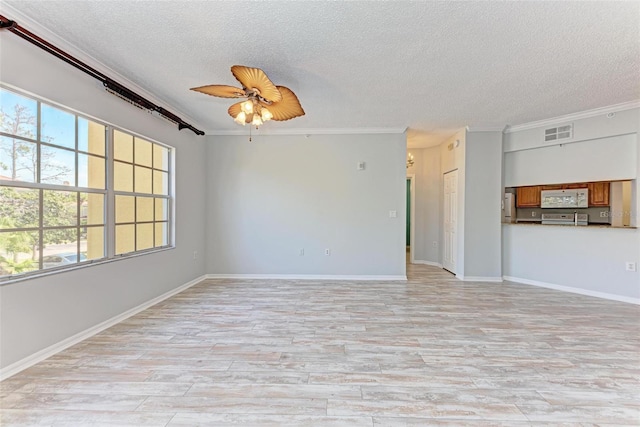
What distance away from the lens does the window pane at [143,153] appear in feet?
11.3

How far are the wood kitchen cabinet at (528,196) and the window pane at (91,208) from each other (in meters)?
6.50

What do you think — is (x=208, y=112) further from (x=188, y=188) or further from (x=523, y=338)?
(x=523, y=338)

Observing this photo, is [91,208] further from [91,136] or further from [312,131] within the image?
[312,131]

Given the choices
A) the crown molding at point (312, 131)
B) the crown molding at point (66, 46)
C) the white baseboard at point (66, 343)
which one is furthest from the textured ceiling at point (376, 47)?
the white baseboard at point (66, 343)

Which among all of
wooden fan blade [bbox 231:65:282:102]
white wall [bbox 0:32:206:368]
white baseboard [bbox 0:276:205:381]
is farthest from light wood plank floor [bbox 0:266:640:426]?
wooden fan blade [bbox 231:65:282:102]

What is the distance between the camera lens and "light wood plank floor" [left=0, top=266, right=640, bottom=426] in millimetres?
1638

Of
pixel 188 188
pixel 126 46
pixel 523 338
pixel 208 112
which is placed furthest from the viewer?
pixel 188 188

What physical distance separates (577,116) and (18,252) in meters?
6.89

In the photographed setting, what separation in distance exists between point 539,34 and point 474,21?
2.09 ft

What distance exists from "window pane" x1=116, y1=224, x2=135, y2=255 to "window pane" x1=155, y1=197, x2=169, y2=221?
1.78ft

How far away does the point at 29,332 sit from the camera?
2.11m

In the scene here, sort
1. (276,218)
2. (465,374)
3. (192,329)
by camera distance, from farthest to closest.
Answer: (276,218) < (192,329) < (465,374)

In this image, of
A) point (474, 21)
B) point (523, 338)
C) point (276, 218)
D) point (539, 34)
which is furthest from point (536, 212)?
point (276, 218)

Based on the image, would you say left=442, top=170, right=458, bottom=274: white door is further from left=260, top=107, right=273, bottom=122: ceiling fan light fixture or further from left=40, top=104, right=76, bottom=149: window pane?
left=40, top=104, right=76, bottom=149: window pane
